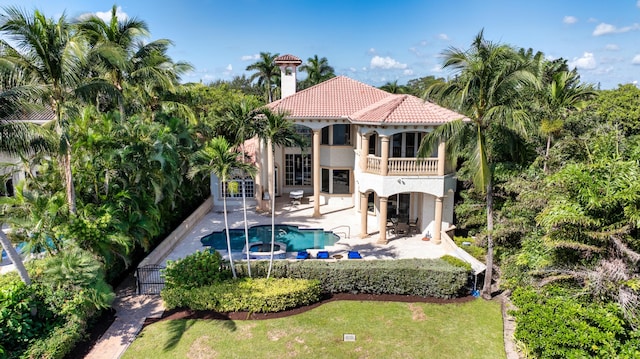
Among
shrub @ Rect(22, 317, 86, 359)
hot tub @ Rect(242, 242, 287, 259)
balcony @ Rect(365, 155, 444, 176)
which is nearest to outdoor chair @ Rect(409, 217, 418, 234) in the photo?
balcony @ Rect(365, 155, 444, 176)

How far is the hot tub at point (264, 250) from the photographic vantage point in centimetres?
2101

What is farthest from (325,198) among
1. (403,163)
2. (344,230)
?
(403,163)

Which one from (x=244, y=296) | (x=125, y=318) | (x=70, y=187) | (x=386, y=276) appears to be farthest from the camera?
(x=386, y=276)

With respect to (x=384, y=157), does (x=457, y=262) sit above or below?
below

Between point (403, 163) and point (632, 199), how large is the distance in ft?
43.7

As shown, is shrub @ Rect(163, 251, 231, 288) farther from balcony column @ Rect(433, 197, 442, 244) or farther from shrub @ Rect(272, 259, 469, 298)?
balcony column @ Rect(433, 197, 442, 244)

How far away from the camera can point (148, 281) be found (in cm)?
1791

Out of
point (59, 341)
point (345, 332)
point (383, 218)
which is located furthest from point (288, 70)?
point (59, 341)

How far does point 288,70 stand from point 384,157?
1535 cm

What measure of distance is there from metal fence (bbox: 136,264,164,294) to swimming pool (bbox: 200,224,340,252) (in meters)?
5.49

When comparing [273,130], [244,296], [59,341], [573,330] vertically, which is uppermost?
[273,130]

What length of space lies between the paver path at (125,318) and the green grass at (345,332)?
1.73 ft

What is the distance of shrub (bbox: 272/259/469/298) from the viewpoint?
17.3 metres

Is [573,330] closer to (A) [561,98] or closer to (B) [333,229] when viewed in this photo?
(A) [561,98]
